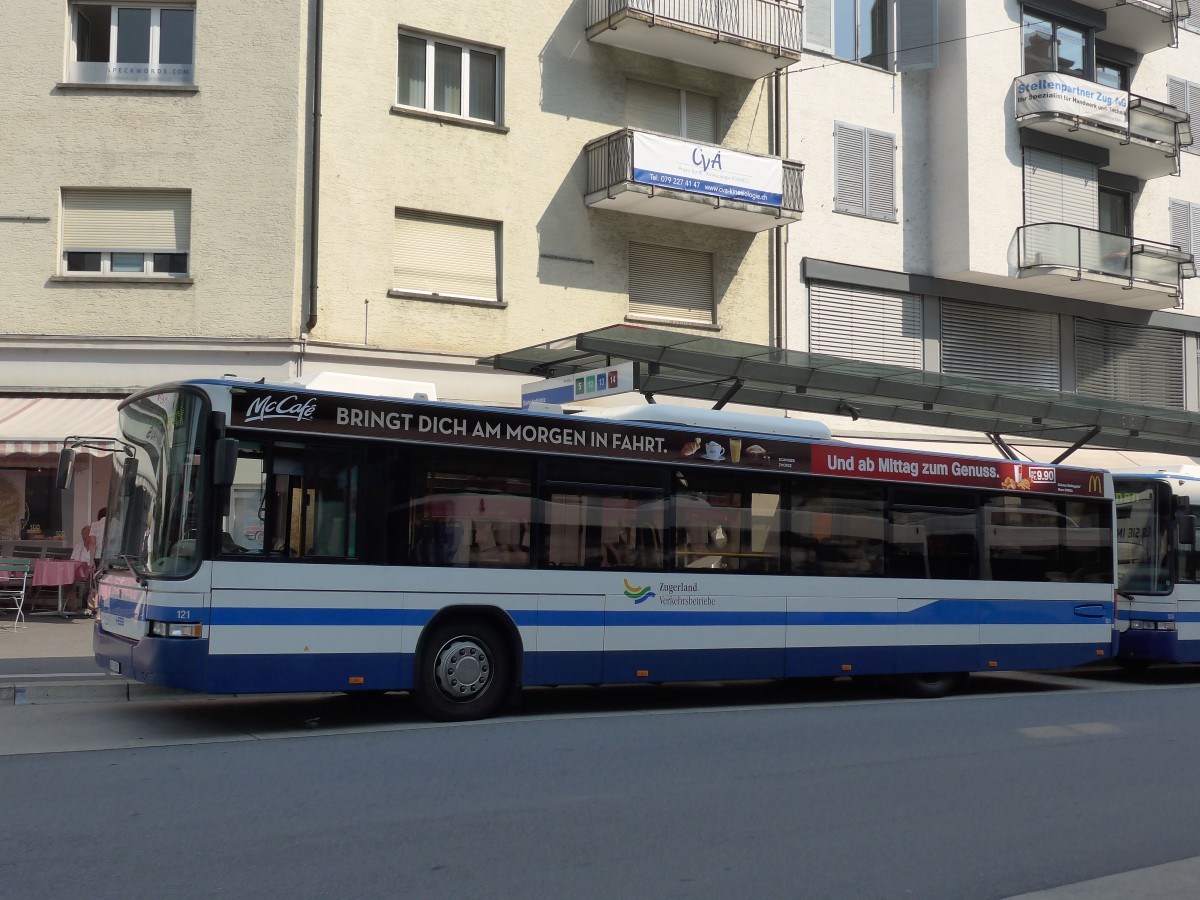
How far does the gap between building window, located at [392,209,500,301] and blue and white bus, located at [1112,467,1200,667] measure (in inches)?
401

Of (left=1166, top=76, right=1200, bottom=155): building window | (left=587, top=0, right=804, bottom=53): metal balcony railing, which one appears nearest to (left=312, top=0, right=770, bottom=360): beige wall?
(left=587, top=0, right=804, bottom=53): metal balcony railing

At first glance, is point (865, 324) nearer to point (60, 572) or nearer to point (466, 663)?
point (60, 572)

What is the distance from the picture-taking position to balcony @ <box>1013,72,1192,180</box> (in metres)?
25.9

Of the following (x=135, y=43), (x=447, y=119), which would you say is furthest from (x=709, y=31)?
(x=135, y=43)

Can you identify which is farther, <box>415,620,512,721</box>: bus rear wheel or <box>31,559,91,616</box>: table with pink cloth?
<box>31,559,91,616</box>: table with pink cloth

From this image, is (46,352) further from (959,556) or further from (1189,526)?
(1189,526)

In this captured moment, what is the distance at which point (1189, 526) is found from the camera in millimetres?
16266

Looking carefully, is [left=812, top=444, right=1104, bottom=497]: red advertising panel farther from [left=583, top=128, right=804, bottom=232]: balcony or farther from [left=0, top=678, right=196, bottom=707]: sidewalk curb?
[left=583, top=128, right=804, bottom=232]: balcony

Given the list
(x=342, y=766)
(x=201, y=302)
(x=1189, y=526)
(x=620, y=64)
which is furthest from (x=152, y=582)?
(x=620, y=64)

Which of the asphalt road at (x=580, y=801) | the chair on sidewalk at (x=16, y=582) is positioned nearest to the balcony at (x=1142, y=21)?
the asphalt road at (x=580, y=801)

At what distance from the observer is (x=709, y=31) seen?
21.7m

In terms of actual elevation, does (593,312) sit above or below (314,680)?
above

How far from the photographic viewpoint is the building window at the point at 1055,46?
26594 mm

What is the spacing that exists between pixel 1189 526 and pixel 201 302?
1398 centimetres
